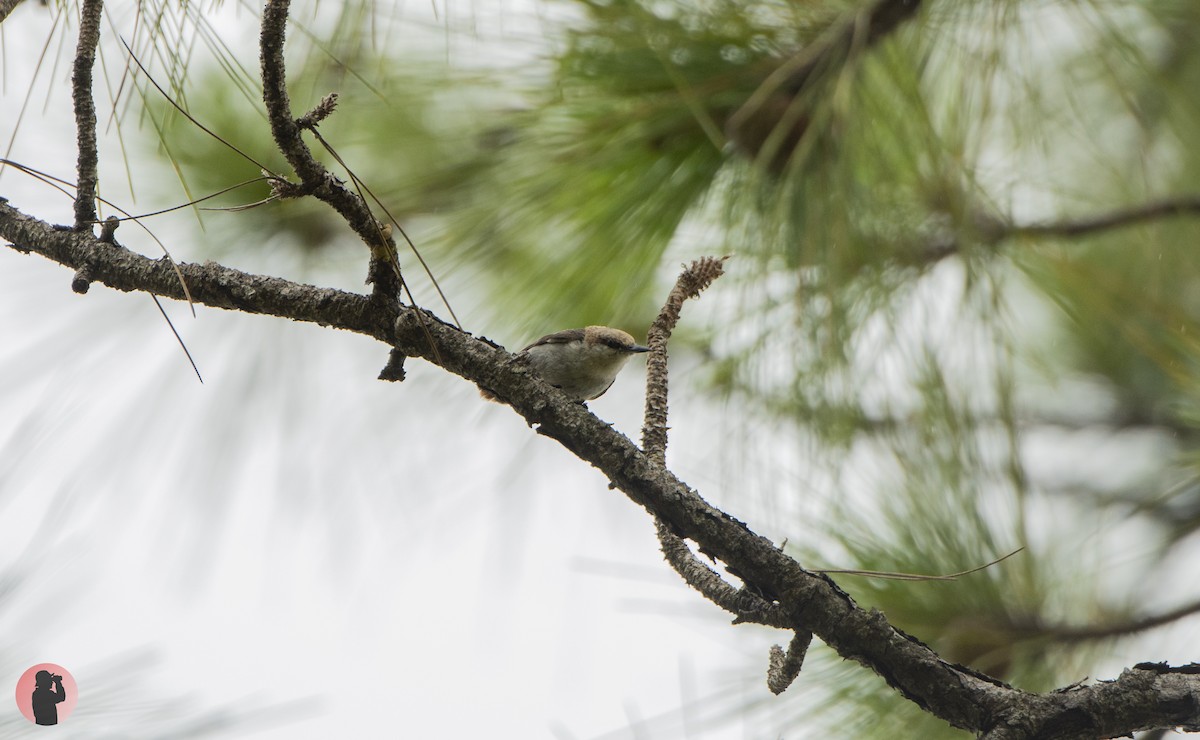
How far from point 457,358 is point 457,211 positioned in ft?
3.01

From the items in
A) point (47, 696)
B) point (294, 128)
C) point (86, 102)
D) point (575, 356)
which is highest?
point (575, 356)

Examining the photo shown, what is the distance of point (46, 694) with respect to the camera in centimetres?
125

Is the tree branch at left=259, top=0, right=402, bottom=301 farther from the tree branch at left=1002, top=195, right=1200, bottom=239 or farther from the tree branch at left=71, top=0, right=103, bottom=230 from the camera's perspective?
the tree branch at left=1002, top=195, right=1200, bottom=239

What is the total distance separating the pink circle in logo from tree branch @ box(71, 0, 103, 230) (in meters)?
0.60

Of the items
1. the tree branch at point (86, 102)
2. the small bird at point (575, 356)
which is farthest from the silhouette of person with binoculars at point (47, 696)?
the small bird at point (575, 356)

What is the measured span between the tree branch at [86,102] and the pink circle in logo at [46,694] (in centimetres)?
60

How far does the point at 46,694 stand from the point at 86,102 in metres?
0.73

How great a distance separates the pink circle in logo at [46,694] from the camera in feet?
4.03

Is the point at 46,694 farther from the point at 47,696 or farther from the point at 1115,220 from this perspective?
the point at 1115,220

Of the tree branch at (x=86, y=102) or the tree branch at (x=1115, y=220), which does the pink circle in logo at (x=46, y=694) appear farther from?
the tree branch at (x=1115, y=220)

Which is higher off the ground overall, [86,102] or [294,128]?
[86,102]

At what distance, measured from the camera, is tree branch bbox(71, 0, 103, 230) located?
0.98 meters

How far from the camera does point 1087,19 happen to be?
1.47m

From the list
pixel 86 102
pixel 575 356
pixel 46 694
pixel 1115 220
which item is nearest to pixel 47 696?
pixel 46 694
